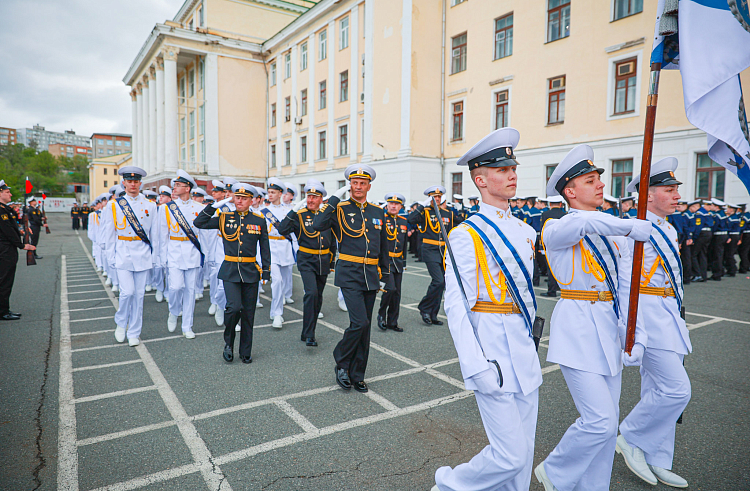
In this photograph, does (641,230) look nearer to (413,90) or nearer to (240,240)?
(240,240)

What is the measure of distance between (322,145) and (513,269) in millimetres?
31546

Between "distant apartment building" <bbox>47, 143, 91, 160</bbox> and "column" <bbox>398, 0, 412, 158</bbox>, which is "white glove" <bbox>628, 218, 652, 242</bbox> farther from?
"distant apartment building" <bbox>47, 143, 91, 160</bbox>

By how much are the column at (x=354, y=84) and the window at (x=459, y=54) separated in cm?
673

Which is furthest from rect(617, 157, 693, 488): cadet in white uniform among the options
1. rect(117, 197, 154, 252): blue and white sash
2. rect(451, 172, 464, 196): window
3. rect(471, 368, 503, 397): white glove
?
rect(451, 172, 464, 196): window

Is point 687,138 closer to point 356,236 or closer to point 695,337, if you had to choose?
point 695,337

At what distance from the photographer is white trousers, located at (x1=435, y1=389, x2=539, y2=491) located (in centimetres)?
225

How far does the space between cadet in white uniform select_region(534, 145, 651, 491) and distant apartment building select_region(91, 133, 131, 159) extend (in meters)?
144

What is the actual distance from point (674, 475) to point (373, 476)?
77.3 inches

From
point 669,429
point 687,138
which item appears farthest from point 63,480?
point 687,138

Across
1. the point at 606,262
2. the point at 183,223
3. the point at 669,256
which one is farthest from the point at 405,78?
the point at 606,262

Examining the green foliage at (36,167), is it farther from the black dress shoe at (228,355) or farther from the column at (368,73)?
the black dress shoe at (228,355)

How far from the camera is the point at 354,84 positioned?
28812 mm

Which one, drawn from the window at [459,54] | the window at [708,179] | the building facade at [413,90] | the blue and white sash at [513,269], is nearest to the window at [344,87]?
the building facade at [413,90]

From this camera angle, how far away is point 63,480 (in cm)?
314
